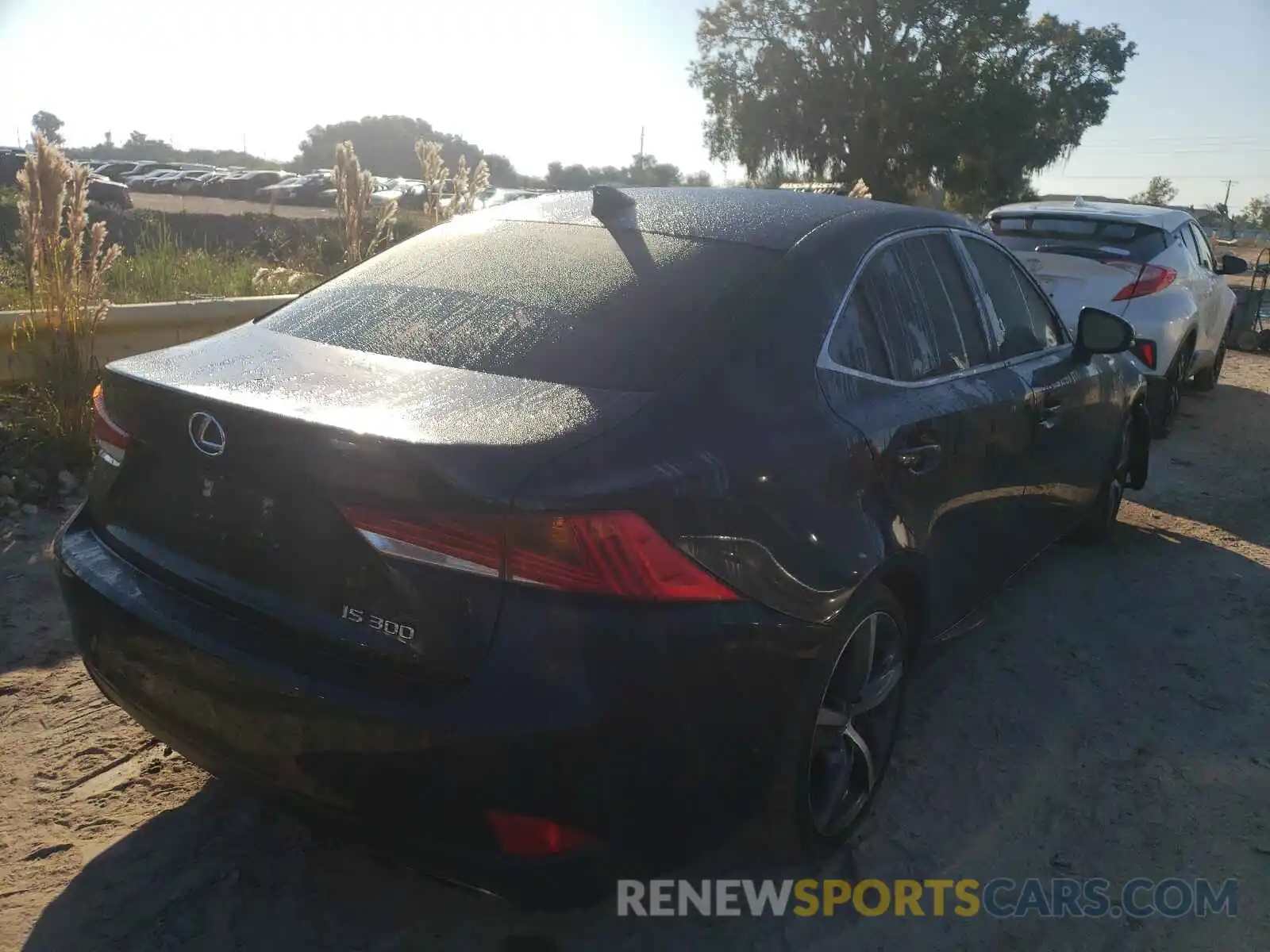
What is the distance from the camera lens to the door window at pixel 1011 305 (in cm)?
384

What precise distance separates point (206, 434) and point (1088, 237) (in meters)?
7.31

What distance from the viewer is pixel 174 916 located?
2.53 meters

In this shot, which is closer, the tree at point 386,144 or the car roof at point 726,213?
the car roof at point 726,213

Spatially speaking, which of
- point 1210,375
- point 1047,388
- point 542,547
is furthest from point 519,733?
point 1210,375

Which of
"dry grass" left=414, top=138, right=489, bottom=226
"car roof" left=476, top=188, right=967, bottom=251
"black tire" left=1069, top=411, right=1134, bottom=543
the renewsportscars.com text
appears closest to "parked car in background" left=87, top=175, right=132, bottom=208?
"dry grass" left=414, top=138, right=489, bottom=226

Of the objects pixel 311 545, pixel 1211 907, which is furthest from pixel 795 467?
pixel 1211 907

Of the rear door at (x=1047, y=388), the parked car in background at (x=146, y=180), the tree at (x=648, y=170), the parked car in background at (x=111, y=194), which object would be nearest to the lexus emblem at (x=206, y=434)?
the rear door at (x=1047, y=388)

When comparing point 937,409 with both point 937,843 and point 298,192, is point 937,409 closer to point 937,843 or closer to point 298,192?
point 937,843

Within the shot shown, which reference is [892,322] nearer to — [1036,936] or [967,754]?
[967,754]

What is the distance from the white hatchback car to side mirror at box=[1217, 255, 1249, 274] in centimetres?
127

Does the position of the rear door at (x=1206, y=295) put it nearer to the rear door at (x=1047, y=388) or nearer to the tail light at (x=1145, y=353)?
the tail light at (x=1145, y=353)

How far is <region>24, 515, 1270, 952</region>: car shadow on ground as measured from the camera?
2539mm

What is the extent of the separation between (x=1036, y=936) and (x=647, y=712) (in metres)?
1.31

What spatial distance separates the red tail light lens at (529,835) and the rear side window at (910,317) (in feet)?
4.50
